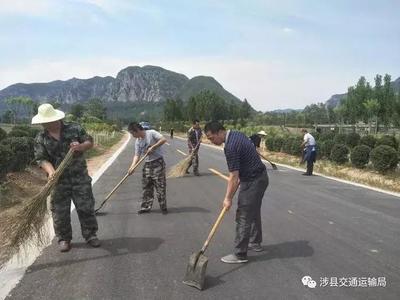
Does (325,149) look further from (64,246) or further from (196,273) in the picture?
(196,273)

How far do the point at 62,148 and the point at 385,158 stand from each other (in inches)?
488

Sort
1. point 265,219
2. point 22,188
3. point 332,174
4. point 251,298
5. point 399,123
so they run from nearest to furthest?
point 251,298 → point 265,219 → point 22,188 → point 332,174 → point 399,123

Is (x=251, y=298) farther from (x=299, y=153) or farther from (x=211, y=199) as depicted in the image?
(x=299, y=153)

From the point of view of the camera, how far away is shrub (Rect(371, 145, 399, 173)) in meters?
16.5

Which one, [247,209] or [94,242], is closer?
[247,209]

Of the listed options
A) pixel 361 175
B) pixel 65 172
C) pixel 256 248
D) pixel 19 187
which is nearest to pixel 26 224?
pixel 65 172

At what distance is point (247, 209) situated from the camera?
6.36 m

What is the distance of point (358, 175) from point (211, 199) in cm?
817

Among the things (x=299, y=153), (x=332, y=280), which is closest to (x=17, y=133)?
(x=299, y=153)

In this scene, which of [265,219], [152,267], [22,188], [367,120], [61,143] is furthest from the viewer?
[367,120]

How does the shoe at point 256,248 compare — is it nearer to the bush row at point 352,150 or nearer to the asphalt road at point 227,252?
the asphalt road at point 227,252

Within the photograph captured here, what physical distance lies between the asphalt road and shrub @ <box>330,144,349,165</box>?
9.62m

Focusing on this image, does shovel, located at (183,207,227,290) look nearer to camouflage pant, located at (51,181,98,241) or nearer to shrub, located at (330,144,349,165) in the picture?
camouflage pant, located at (51,181,98,241)

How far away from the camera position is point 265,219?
29.0 feet
